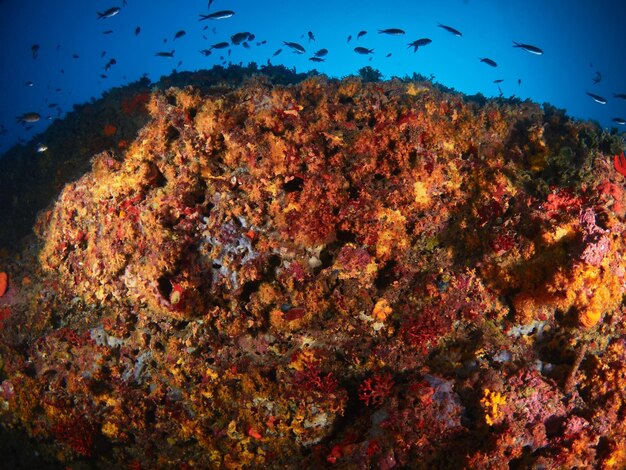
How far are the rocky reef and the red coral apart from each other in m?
0.03

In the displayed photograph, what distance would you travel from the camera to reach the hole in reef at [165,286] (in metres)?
5.39

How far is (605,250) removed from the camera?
16.0ft

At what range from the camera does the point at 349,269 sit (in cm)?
532

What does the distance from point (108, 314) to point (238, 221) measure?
3.09 m

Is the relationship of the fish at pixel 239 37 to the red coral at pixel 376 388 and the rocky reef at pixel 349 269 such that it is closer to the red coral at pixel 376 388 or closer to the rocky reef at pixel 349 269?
the rocky reef at pixel 349 269

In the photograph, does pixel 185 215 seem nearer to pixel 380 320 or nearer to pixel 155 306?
pixel 155 306

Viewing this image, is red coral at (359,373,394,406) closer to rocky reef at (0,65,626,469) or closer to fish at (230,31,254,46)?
rocky reef at (0,65,626,469)

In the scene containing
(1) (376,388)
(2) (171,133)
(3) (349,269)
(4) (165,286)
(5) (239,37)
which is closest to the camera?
(1) (376,388)

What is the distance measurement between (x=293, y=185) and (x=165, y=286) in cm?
254

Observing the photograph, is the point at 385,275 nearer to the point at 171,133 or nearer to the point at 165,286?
the point at 165,286

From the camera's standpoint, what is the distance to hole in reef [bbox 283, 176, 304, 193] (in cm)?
544

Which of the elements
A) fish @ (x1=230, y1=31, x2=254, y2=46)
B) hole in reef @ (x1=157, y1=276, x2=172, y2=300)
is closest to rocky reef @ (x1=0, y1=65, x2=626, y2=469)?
hole in reef @ (x1=157, y1=276, x2=172, y2=300)

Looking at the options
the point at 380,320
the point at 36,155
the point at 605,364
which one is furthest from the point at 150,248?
the point at 36,155

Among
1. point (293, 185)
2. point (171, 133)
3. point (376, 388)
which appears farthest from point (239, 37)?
point (376, 388)
